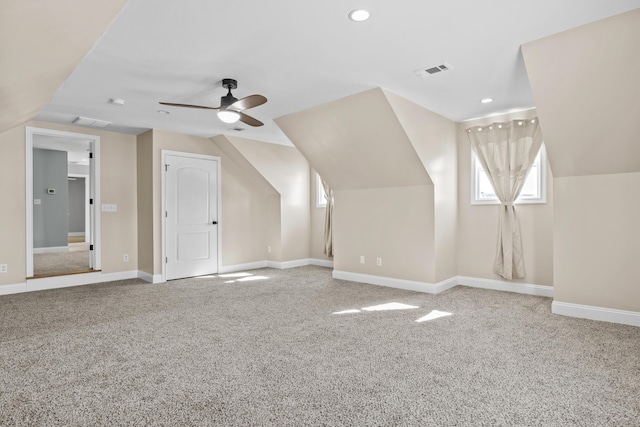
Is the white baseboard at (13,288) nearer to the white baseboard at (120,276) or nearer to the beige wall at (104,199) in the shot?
the beige wall at (104,199)

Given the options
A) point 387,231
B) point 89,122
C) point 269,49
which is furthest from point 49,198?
point 269,49

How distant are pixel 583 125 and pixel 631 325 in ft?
6.73

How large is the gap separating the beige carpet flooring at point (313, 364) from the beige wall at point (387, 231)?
2.78 ft

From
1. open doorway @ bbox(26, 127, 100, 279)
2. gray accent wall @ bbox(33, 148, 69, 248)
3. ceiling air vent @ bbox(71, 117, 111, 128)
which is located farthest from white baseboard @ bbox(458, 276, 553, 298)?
gray accent wall @ bbox(33, 148, 69, 248)

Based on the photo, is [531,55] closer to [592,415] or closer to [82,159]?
[592,415]

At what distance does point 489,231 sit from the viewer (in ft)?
17.2

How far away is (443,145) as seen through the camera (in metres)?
5.20

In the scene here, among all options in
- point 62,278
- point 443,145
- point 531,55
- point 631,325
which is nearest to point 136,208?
point 62,278

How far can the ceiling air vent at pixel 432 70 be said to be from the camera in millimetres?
3396

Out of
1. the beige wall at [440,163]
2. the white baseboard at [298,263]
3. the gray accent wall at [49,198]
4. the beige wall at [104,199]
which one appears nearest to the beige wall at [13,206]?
the beige wall at [104,199]

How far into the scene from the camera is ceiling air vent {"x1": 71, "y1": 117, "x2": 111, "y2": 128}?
16.7 feet

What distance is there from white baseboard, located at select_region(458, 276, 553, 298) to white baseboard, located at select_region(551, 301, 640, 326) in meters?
0.90

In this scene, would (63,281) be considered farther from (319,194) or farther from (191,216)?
(319,194)

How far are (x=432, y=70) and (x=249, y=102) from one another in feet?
6.03
